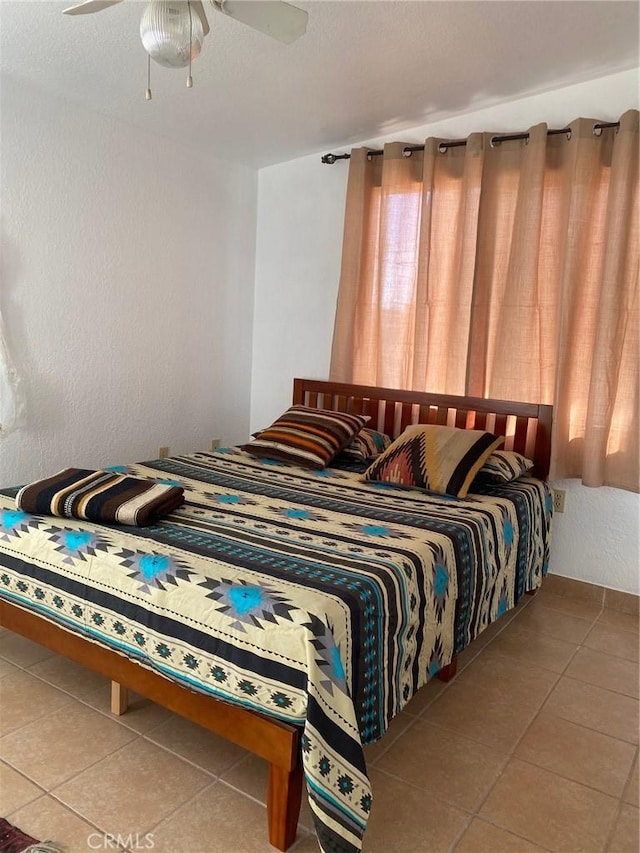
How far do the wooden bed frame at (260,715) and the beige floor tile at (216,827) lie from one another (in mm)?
74

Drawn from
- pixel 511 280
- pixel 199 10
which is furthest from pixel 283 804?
pixel 511 280

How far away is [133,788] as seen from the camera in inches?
68.8

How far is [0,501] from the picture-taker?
2391 millimetres

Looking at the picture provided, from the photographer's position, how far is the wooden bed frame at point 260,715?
1542mm

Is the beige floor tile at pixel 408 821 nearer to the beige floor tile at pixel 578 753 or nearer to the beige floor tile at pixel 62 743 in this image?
the beige floor tile at pixel 578 753

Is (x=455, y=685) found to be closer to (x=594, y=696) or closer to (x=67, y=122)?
(x=594, y=696)

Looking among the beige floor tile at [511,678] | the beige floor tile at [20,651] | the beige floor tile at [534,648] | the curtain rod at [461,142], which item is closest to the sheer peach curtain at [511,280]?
the curtain rod at [461,142]

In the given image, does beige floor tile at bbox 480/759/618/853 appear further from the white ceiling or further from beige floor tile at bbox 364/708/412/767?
the white ceiling

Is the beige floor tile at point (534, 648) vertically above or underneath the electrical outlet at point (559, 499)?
underneath

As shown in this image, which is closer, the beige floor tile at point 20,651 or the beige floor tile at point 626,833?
the beige floor tile at point 626,833

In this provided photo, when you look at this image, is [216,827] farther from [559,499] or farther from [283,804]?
[559,499]

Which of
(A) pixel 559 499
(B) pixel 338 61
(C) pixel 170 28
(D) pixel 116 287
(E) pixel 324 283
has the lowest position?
(A) pixel 559 499

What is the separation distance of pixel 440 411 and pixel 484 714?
5.40 ft

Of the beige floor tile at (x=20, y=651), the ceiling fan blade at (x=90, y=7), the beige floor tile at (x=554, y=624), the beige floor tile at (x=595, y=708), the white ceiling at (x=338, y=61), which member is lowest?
the beige floor tile at (x=20, y=651)
